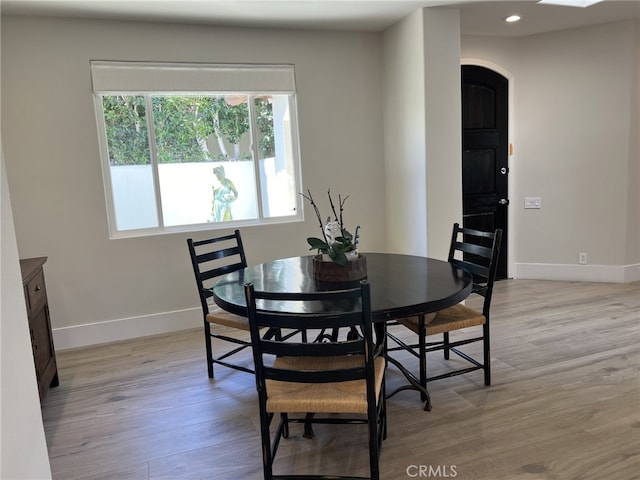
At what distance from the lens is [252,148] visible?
13.6ft

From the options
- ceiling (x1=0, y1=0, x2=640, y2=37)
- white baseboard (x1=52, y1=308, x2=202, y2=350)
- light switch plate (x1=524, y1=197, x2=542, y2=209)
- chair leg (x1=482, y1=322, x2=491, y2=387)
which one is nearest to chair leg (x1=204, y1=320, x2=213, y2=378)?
white baseboard (x1=52, y1=308, x2=202, y2=350)

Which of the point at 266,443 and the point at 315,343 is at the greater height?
the point at 315,343

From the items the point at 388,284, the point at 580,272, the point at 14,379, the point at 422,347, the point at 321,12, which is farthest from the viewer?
the point at 580,272

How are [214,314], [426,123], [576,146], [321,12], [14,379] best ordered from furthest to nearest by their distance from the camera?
[576,146], [426,123], [321,12], [214,314], [14,379]

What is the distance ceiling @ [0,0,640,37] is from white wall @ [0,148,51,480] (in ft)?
7.99

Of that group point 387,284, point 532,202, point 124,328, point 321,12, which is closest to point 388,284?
point 387,284

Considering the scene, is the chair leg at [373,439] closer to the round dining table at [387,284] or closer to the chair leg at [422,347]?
the round dining table at [387,284]

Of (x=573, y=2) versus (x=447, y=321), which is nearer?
(x=447, y=321)

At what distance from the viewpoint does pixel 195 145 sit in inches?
156

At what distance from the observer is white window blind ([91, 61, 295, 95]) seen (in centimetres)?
358

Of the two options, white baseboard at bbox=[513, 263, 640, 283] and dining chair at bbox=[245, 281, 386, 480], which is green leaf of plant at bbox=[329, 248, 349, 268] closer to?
dining chair at bbox=[245, 281, 386, 480]

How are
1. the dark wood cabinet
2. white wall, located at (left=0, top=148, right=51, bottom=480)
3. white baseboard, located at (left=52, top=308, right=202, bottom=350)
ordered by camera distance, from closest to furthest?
white wall, located at (left=0, top=148, right=51, bottom=480) < the dark wood cabinet < white baseboard, located at (left=52, top=308, right=202, bottom=350)

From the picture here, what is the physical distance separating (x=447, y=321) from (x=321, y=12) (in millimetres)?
2568

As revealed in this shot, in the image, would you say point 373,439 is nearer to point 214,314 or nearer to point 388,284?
point 388,284
